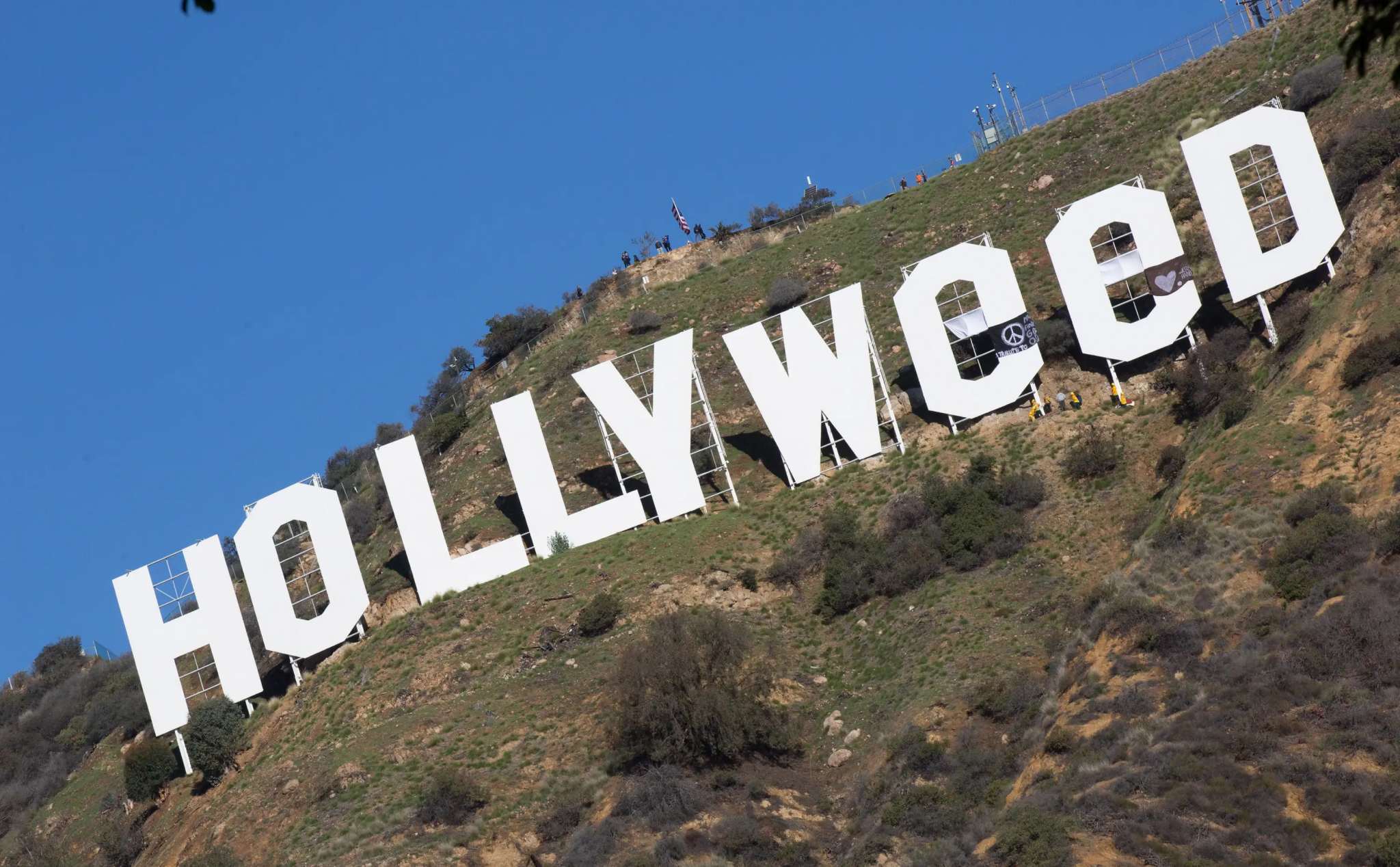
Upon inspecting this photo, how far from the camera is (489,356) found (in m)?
76.1

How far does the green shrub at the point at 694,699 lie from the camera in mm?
37406

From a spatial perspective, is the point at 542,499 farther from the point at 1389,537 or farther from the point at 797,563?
the point at 1389,537

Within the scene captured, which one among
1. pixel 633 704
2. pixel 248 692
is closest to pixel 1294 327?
pixel 633 704

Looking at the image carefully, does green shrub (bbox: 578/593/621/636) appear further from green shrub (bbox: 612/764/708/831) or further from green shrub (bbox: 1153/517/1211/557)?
green shrub (bbox: 1153/517/1211/557)

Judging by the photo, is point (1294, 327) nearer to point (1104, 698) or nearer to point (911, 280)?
point (911, 280)

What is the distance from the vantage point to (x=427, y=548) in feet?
165

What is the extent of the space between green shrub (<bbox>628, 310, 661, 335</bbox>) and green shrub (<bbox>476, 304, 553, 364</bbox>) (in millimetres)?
7330

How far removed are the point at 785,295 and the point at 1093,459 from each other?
2363cm

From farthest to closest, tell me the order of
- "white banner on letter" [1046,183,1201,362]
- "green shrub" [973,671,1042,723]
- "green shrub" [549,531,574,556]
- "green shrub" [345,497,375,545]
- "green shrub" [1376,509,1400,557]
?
"green shrub" [345,497,375,545] → "green shrub" [549,531,574,556] → "white banner on letter" [1046,183,1201,362] → "green shrub" [973,671,1042,723] → "green shrub" [1376,509,1400,557]

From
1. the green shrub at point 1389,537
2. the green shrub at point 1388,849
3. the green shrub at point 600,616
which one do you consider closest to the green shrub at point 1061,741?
the green shrub at point 1388,849

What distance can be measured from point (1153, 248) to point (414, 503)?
82.5 feet

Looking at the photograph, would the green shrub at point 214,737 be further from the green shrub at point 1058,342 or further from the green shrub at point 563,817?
the green shrub at point 1058,342

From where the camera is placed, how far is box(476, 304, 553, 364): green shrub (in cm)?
7462

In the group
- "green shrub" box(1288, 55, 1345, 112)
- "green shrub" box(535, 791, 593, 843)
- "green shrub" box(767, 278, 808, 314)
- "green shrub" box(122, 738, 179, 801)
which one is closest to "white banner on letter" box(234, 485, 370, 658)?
"green shrub" box(122, 738, 179, 801)
